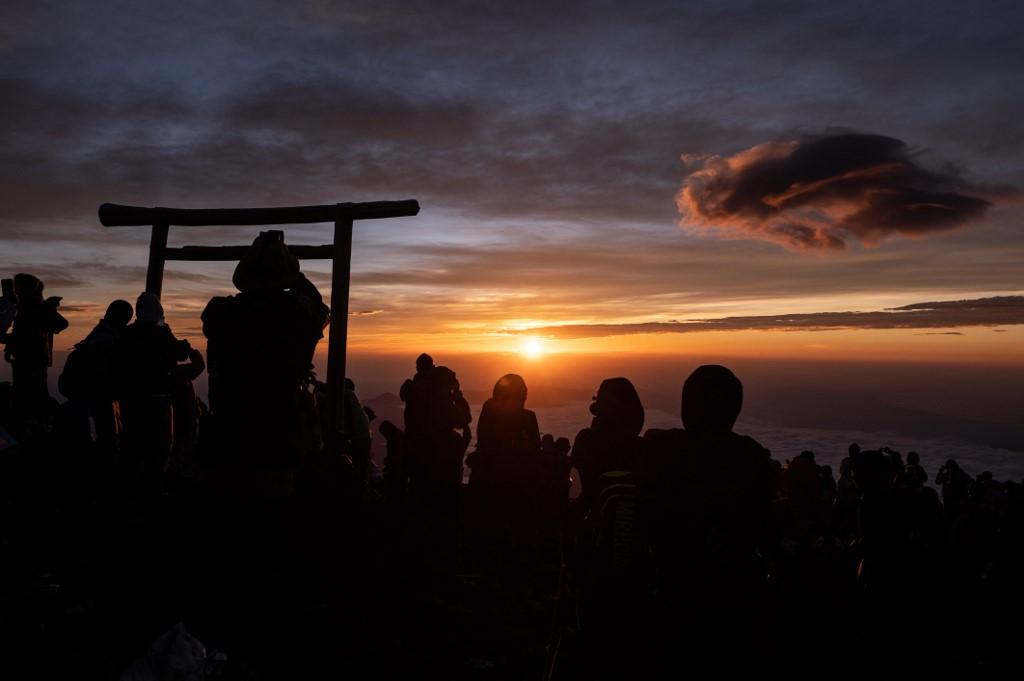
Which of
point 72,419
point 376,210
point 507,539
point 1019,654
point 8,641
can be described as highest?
point 376,210

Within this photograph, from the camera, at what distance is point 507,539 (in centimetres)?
729

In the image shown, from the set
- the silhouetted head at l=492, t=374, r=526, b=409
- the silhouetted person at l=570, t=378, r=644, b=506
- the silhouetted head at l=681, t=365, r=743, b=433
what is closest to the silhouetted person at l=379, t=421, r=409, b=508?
the silhouetted head at l=492, t=374, r=526, b=409

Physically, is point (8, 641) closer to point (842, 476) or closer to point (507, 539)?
point (507, 539)

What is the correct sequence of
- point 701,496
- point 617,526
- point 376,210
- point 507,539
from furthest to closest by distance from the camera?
point 376,210
point 507,539
point 617,526
point 701,496

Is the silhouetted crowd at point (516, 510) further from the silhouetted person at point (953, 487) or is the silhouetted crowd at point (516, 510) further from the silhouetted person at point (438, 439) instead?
the silhouetted person at point (953, 487)

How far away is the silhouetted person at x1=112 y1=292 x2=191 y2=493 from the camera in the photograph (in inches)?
243

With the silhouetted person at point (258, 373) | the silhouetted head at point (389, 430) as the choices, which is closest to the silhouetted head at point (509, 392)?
the silhouetted head at point (389, 430)

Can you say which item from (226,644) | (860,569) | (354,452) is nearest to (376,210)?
(354,452)

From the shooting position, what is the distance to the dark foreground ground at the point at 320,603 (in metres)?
3.61

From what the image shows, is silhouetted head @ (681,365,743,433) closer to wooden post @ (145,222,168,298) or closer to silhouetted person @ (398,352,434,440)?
silhouetted person @ (398,352,434,440)

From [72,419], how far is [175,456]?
5.93 feet

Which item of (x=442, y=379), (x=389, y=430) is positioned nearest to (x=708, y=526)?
(x=442, y=379)

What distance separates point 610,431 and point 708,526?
2799mm

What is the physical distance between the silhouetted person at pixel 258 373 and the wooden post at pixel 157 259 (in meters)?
6.46
